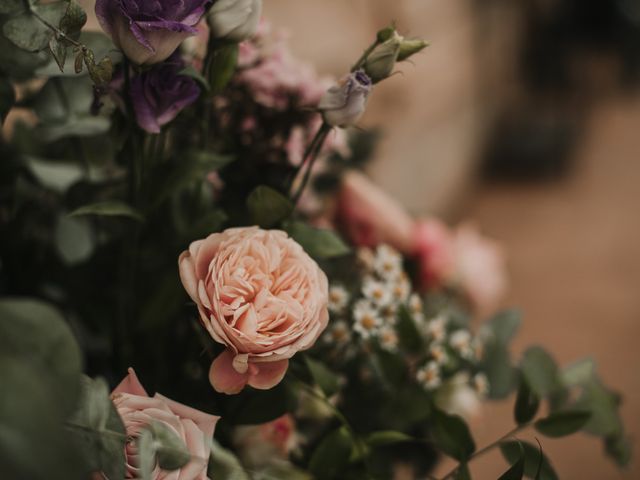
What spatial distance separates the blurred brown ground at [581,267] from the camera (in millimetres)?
1376

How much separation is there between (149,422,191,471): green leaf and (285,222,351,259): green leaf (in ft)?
0.55

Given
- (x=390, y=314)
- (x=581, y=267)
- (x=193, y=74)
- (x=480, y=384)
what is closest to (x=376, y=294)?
(x=390, y=314)

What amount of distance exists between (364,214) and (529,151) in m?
2.26

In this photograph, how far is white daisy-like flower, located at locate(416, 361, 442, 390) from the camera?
1.73ft

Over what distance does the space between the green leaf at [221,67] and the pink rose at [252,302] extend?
110 mm

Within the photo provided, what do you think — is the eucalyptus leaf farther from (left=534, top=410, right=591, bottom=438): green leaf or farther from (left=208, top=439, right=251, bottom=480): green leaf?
(left=534, top=410, right=591, bottom=438): green leaf

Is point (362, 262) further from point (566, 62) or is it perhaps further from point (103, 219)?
point (566, 62)

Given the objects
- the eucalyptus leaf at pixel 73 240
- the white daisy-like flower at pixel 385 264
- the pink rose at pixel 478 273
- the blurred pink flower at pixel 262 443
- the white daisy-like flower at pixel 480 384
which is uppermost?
the white daisy-like flower at pixel 385 264

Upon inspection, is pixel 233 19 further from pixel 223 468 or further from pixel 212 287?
pixel 223 468

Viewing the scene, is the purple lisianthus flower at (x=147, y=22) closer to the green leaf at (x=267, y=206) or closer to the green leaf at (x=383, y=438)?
the green leaf at (x=267, y=206)

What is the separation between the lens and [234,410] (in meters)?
0.45

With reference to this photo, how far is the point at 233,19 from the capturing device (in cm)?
40

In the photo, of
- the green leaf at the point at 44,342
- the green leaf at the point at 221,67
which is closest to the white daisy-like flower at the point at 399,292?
the green leaf at the point at 221,67

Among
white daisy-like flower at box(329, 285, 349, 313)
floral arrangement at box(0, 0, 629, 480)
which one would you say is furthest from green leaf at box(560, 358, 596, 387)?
white daisy-like flower at box(329, 285, 349, 313)
